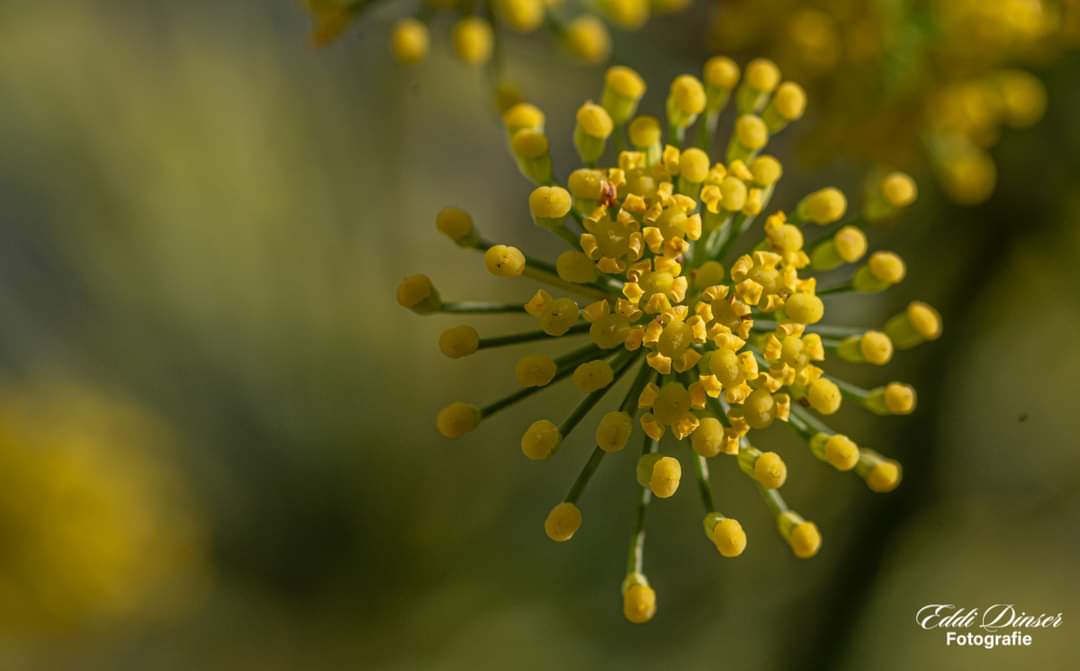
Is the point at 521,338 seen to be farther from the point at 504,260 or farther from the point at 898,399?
the point at 898,399

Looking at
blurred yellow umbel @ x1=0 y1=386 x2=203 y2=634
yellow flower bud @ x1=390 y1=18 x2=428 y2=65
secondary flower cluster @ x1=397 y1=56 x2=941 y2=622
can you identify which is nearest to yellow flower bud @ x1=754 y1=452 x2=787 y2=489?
→ secondary flower cluster @ x1=397 y1=56 x2=941 y2=622

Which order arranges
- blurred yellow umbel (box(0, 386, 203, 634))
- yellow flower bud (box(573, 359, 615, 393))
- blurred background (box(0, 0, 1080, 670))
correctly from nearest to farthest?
yellow flower bud (box(573, 359, 615, 393))
blurred background (box(0, 0, 1080, 670))
blurred yellow umbel (box(0, 386, 203, 634))

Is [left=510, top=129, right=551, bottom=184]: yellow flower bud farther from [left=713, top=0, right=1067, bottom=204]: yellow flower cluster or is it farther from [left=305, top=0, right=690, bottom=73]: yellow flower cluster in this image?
[left=713, top=0, right=1067, bottom=204]: yellow flower cluster

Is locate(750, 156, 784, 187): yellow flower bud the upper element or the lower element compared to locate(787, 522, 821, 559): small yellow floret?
upper

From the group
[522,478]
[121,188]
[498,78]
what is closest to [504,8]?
[498,78]

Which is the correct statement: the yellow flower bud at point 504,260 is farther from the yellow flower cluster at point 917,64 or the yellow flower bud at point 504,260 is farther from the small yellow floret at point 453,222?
the yellow flower cluster at point 917,64

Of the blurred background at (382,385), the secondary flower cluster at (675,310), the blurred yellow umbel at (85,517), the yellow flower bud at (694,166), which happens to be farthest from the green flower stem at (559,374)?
the blurred yellow umbel at (85,517)

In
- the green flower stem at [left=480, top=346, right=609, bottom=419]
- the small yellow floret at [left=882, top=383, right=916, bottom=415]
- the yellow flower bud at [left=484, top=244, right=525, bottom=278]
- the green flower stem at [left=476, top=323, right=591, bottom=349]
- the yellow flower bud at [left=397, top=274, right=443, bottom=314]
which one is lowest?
the small yellow floret at [left=882, top=383, right=916, bottom=415]
